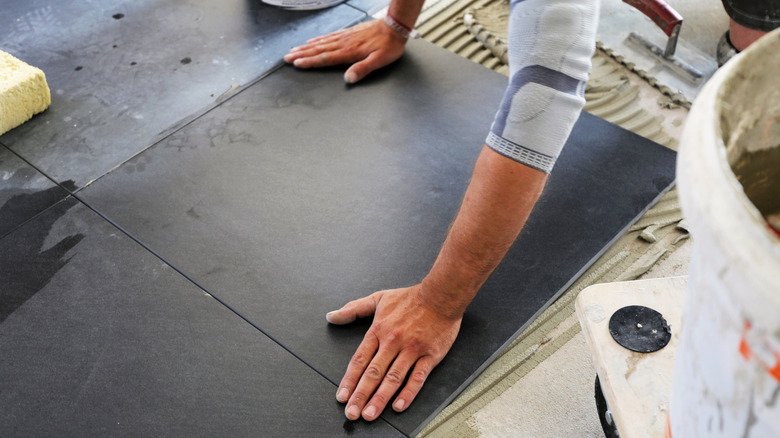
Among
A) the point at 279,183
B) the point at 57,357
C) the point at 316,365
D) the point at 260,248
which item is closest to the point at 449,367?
the point at 316,365

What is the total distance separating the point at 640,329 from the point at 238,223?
123cm

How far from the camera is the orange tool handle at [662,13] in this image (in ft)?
8.24

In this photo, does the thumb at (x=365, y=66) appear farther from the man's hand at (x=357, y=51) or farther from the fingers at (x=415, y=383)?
the fingers at (x=415, y=383)

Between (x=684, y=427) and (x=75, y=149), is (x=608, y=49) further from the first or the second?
(x=684, y=427)

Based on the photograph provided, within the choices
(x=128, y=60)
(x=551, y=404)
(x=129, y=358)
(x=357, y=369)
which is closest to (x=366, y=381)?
(x=357, y=369)

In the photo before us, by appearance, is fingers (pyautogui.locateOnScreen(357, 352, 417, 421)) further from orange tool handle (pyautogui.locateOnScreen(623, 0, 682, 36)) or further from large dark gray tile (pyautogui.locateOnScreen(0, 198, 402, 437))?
orange tool handle (pyautogui.locateOnScreen(623, 0, 682, 36))

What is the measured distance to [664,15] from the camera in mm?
2529

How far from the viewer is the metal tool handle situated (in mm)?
2513

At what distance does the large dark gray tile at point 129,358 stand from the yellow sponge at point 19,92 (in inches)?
19.5

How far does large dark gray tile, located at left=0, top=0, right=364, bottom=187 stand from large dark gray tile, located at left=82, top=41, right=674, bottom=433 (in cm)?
12

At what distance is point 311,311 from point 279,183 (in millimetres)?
489

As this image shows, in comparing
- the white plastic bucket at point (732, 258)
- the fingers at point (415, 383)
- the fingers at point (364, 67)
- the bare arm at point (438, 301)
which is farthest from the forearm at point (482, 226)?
the fingers at point (364, 67)

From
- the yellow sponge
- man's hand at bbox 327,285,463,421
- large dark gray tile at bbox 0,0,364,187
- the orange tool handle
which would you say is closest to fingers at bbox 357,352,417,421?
man's hand at bbox 327,285,463,421

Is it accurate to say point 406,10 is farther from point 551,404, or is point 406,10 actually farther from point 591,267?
point 551,404
